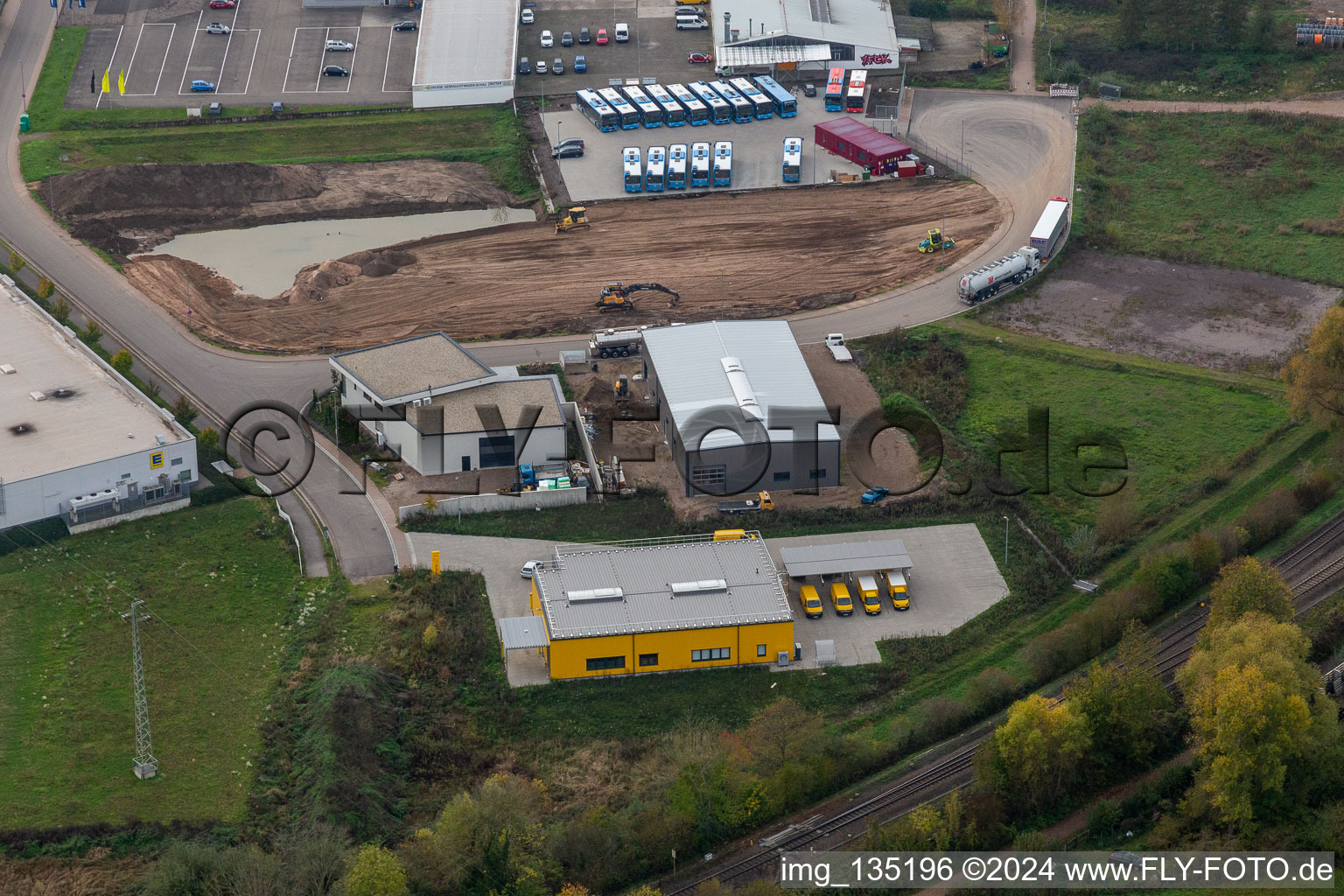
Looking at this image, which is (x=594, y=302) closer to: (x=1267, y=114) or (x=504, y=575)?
(x=504, y=575)

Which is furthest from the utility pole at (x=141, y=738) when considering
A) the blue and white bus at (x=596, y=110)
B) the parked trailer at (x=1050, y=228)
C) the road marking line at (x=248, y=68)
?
the road marking line at (x=248, y=68)

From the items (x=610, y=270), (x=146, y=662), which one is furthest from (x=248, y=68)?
(x=146, y=662)

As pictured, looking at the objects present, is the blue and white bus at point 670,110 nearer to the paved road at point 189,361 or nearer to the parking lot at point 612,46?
the parking lot at point 612,46

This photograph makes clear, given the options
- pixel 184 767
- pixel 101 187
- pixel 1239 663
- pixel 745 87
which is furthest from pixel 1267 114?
pixel 184 767

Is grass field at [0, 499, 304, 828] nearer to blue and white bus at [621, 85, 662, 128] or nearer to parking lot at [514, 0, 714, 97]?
blue and white bus at [621, 85, 662, 128]

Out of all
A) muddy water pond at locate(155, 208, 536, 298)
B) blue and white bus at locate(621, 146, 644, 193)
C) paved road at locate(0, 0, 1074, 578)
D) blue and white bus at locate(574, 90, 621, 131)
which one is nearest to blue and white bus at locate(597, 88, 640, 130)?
blue and white bus at locate(574, 90, 621, 131)
